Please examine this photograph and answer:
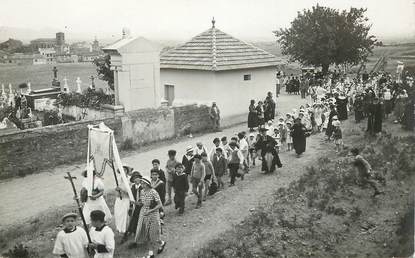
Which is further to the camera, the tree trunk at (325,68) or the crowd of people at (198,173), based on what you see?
the tree trunk at (325,68)

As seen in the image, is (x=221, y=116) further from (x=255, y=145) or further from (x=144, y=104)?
(x=255, y=145)

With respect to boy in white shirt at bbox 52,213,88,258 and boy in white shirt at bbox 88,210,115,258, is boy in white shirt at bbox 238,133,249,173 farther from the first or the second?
boy in white shirt at bbox 52,213,88,258

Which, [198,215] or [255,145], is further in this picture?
[255,145]

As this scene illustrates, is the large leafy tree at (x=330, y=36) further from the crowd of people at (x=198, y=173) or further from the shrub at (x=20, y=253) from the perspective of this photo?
the shrub at (x=20, y=253)

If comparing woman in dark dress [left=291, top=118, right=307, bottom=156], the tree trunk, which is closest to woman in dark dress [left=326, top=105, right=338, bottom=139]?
woman in dark dress [left=291, top=118, right=307, bottom=156]

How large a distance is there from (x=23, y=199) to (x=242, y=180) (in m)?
5.51

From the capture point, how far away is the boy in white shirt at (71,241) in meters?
6.20

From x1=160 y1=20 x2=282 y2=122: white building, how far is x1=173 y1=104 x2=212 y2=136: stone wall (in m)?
1.38

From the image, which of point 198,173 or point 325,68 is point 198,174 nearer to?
point 198,173

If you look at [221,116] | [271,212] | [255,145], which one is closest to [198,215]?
[271,212]

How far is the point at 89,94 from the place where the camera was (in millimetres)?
19031

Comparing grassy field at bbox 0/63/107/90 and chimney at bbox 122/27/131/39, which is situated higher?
chimney at bbox 122/27/131/39

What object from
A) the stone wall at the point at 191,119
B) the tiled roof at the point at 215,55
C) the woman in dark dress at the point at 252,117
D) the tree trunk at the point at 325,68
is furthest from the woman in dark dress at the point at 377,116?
the tree trunk at the point at 325,68

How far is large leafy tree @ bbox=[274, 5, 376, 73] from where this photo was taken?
94.8 feet
